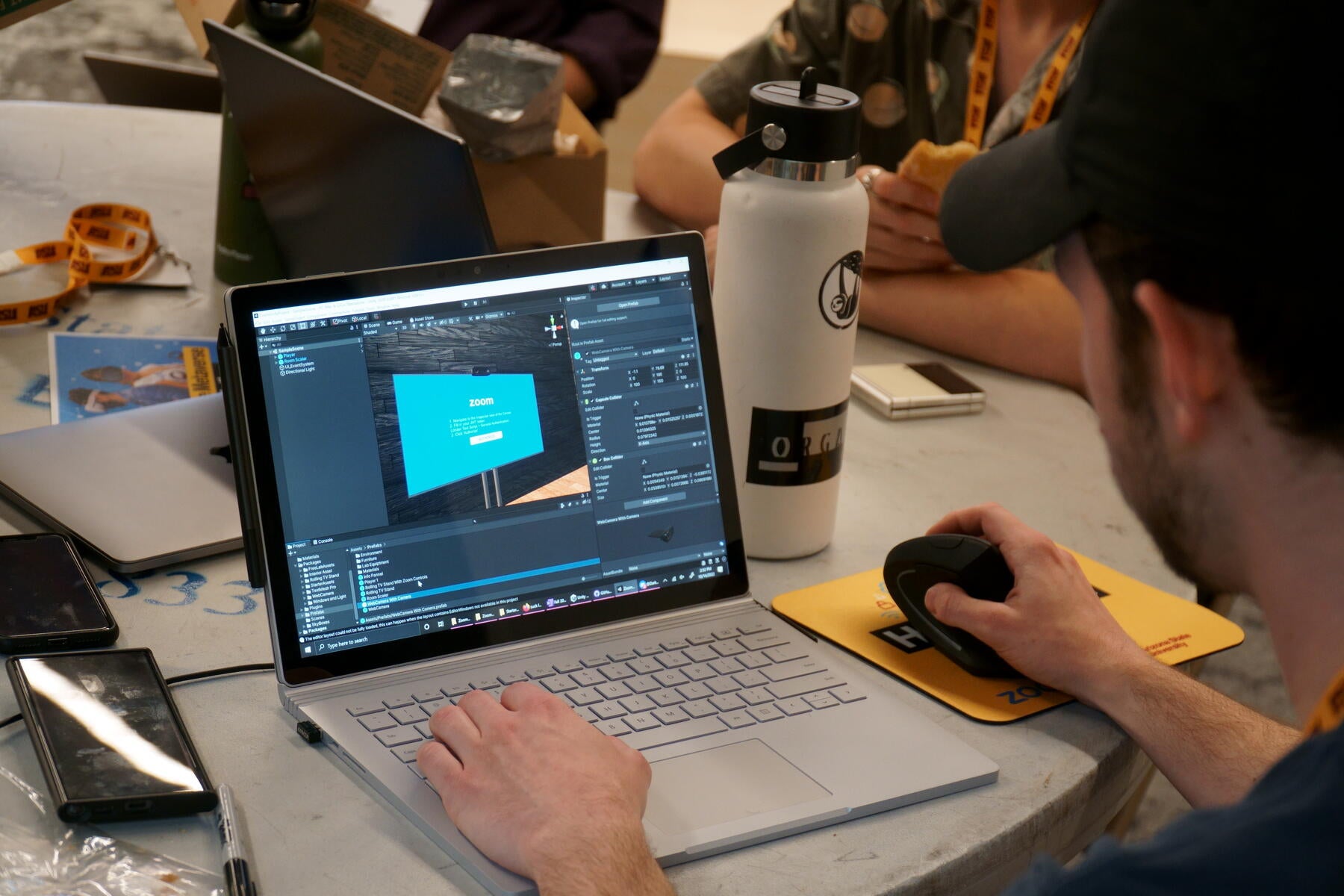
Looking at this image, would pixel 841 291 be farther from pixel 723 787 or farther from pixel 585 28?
Answer: pixel 585 28

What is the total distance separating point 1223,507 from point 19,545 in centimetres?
80

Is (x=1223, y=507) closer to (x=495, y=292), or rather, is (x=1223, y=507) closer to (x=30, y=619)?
(x=495, y=292)

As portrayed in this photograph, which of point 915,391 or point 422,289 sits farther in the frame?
point 915,391

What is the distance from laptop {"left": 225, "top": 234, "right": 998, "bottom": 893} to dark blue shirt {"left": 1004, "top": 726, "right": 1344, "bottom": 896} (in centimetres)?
24

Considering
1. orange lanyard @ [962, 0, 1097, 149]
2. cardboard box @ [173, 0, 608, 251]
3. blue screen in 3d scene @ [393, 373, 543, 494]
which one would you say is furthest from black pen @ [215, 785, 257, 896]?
orange lanyard @ [962, 0, 1097, 149]

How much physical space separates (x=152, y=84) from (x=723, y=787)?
1.64 m

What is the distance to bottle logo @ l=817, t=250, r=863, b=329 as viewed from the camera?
3.03 feet

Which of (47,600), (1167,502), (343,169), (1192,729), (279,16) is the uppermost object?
(279,16)

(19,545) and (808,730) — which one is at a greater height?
(19,545)

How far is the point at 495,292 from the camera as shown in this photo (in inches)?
33.1

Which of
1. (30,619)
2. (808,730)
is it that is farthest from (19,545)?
(808,730)

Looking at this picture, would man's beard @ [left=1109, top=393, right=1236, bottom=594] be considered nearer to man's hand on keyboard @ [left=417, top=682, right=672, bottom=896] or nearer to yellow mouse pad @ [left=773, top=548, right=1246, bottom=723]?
yellow mouse pad @ [left=773, top=548, right=1246, bottom=723]

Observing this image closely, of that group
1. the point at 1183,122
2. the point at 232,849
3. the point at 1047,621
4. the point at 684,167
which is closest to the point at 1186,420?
the point at 1183,122

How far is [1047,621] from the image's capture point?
0.85 m
